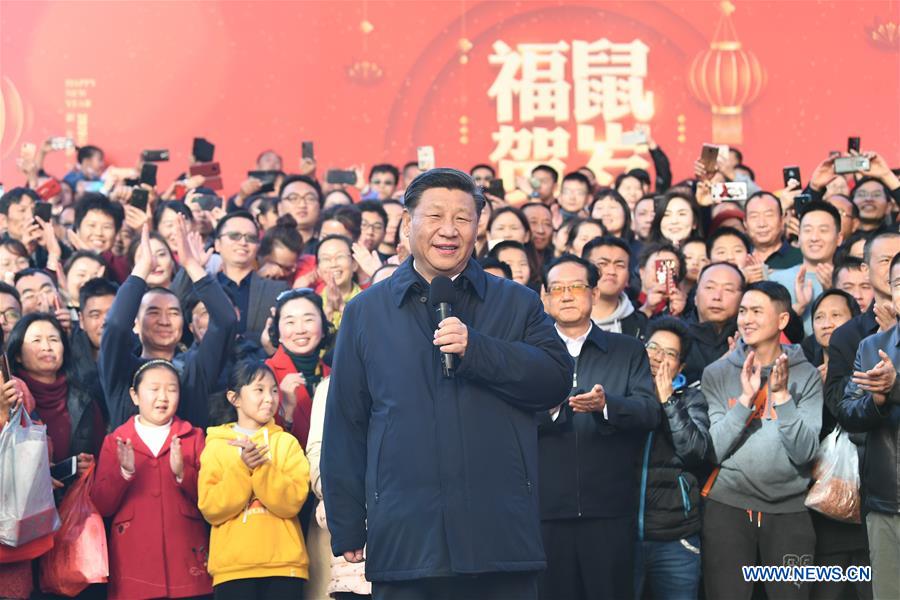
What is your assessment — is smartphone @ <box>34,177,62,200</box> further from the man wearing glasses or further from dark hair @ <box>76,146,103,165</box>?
the man wearing glasses

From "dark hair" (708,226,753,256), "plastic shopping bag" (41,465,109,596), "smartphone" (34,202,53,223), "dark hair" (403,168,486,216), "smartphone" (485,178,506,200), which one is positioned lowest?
"plastic shopping bag" (41,465,109,596)

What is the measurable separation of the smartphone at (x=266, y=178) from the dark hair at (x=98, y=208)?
178cm

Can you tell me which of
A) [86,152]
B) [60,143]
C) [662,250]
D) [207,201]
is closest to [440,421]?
[662,250]

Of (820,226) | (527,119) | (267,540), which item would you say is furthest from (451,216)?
(527,119)

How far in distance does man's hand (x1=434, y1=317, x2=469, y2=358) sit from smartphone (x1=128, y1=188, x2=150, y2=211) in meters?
4.23

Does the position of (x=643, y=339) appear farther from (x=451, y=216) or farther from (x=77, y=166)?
(x=77, y=166)

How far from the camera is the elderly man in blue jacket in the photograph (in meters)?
3.44

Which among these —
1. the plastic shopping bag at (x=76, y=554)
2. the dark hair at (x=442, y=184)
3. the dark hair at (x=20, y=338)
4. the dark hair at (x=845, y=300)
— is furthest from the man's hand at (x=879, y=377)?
the dark hair at (x=20, y=338)

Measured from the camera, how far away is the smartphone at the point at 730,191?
7.64m

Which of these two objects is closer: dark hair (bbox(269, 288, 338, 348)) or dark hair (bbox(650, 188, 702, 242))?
dark hair (bbox(269, 288, 338, 348))

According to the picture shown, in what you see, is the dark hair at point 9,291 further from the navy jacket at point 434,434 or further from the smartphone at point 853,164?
the smartphone at point 853,164

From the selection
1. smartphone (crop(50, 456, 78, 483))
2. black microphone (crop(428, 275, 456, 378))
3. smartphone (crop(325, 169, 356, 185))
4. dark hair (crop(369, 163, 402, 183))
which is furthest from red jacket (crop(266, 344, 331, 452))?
dark hair (crop(369, 163, 402, 183))

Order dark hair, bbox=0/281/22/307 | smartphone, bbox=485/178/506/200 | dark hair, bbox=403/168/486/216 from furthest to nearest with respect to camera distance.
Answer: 1. smartphone, bbox=485/178/506/200
2. dark hair, bbox=0/281/22/307
3. dark hair, bbox=403/168/486/216

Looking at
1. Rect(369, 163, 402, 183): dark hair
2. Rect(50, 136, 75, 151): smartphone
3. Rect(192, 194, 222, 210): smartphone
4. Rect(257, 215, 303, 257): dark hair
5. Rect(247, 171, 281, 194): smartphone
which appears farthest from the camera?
Rect(50, 136, 75, 151): smartphone
